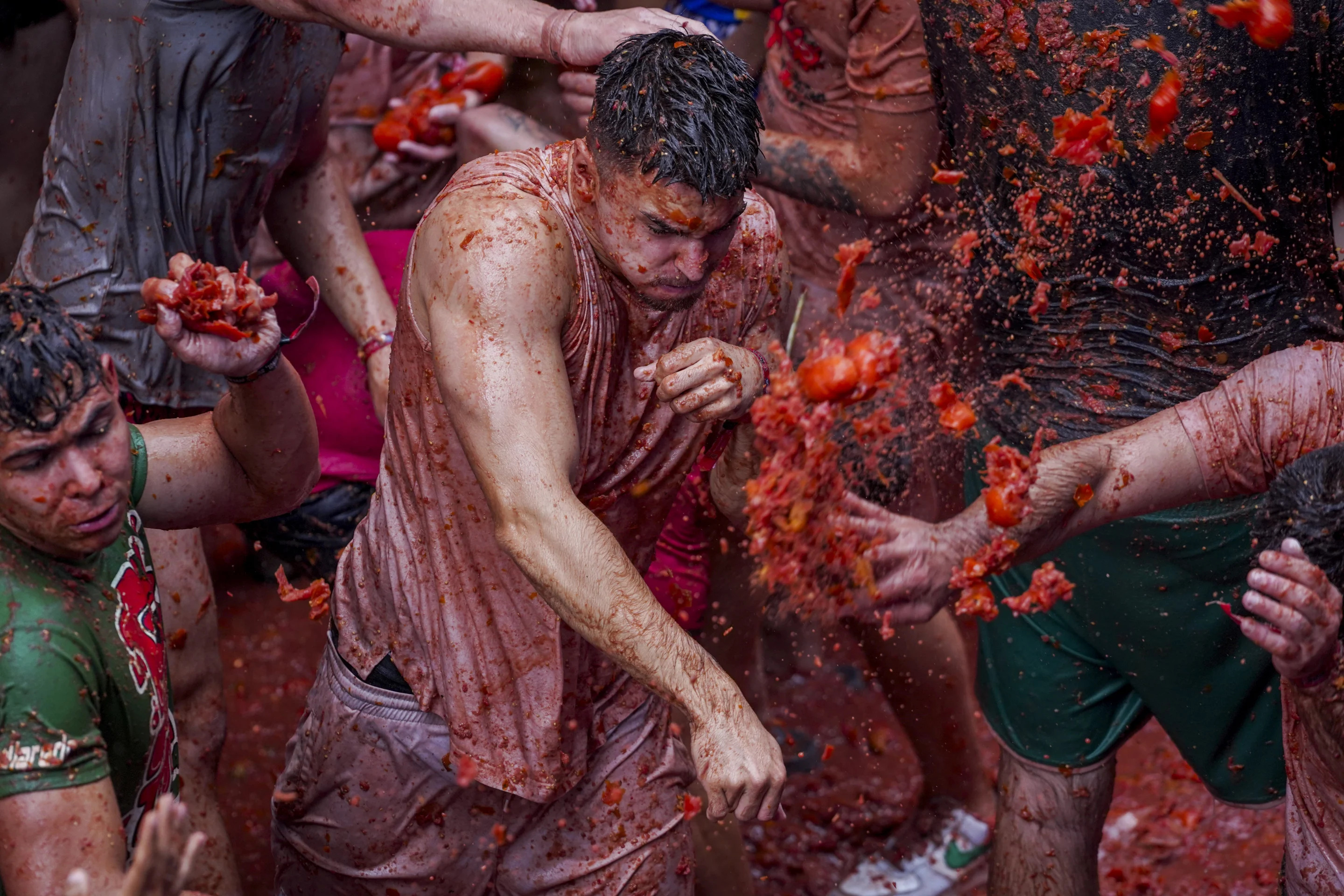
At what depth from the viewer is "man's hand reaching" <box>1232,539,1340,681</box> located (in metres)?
2.37

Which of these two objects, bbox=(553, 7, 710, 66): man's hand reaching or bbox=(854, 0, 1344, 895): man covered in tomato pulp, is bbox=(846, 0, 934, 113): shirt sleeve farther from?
bbox=(553, 7, 710, 66): man's hand reaching

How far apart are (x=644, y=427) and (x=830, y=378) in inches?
13.8

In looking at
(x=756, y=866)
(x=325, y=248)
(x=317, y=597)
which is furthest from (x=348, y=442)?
(x=756, y=866)

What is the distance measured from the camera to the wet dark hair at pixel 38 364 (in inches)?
85.2

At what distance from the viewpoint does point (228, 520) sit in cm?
287

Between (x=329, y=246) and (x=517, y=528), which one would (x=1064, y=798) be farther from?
(x=329, y=246)

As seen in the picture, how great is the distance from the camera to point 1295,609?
2.37m

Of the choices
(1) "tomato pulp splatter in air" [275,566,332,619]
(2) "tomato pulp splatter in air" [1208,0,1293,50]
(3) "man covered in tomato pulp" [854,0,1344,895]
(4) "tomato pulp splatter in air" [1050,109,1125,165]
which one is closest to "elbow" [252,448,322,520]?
(1) "tomato pulp splatter in air" [275,566,332,619]

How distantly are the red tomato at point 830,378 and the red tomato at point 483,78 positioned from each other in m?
2.99

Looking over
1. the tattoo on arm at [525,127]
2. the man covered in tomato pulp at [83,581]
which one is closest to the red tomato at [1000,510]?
the man covered in tomato pulp at [83,581]

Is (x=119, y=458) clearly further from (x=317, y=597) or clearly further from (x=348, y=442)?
(x=348, y=442)

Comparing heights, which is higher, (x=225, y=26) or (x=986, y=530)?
(x=225, y=26)

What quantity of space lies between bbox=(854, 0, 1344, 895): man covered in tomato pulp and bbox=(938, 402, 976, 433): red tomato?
249 mm

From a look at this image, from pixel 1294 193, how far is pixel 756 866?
2.29 metres
